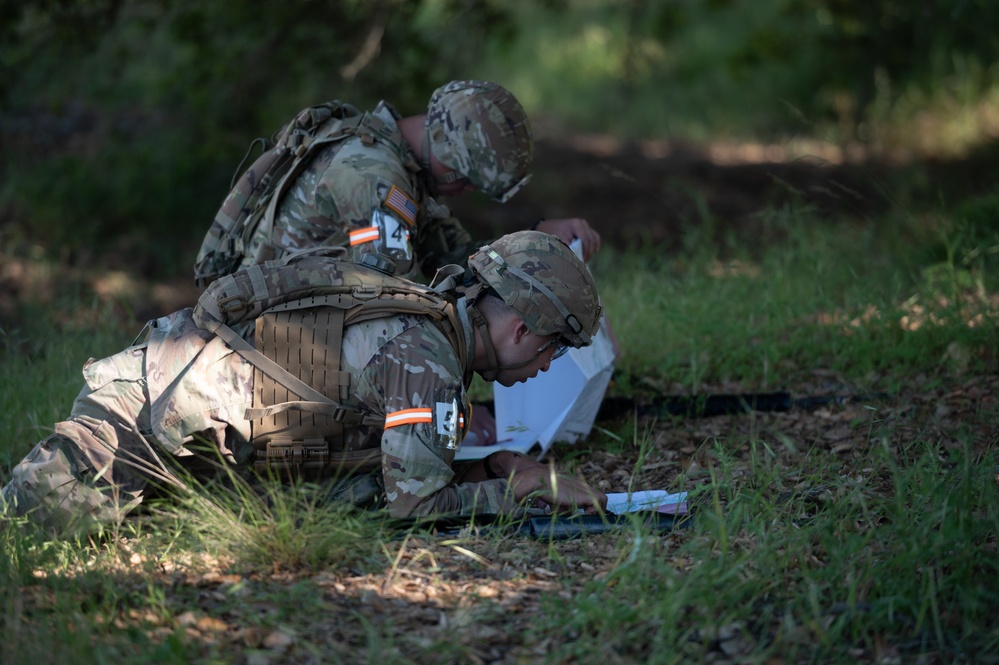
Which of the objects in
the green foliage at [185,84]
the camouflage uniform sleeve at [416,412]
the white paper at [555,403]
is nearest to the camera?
the camouflage uniform sleeve at [416,412]

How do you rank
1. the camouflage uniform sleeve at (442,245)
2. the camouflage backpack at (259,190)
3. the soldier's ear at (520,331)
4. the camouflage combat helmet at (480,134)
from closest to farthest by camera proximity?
1. the soldier's ear at (520,331)
2. the camouflage combat helmet at (480,134)
3. the camouflage backpack at (259,190)
4. the camouflage uniform sleeve at (442,245)

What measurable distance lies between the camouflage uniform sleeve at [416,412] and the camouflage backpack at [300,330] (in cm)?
11

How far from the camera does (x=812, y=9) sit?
29.1ft

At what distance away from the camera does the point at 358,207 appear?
13.4 ft

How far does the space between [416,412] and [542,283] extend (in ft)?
1.93

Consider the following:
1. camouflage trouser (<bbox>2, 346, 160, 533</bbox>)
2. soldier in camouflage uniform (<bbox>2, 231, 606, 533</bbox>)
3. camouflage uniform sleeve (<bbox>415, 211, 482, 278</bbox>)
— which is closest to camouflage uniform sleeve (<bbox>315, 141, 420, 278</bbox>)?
camouflage uniform sleeve (<bbox>415, 211, 482, 278</bbox>)

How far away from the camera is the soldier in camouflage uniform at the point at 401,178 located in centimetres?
407

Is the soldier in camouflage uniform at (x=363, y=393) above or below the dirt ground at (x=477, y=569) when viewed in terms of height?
above

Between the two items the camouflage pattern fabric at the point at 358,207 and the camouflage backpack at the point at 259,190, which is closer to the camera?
the camouflage pattern fabric at the point at 358,207

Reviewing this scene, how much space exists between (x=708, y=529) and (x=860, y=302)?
243 cm

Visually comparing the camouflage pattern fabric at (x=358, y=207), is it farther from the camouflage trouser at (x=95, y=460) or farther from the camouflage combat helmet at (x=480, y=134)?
the camouflage trouser at (x=95, y=460)

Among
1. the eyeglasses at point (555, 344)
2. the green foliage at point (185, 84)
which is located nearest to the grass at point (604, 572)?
the eyeglasses at point (555, 344)

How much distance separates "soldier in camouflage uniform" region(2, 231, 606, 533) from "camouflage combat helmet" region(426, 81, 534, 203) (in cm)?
99

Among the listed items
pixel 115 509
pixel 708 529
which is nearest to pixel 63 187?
pixel 115 509
